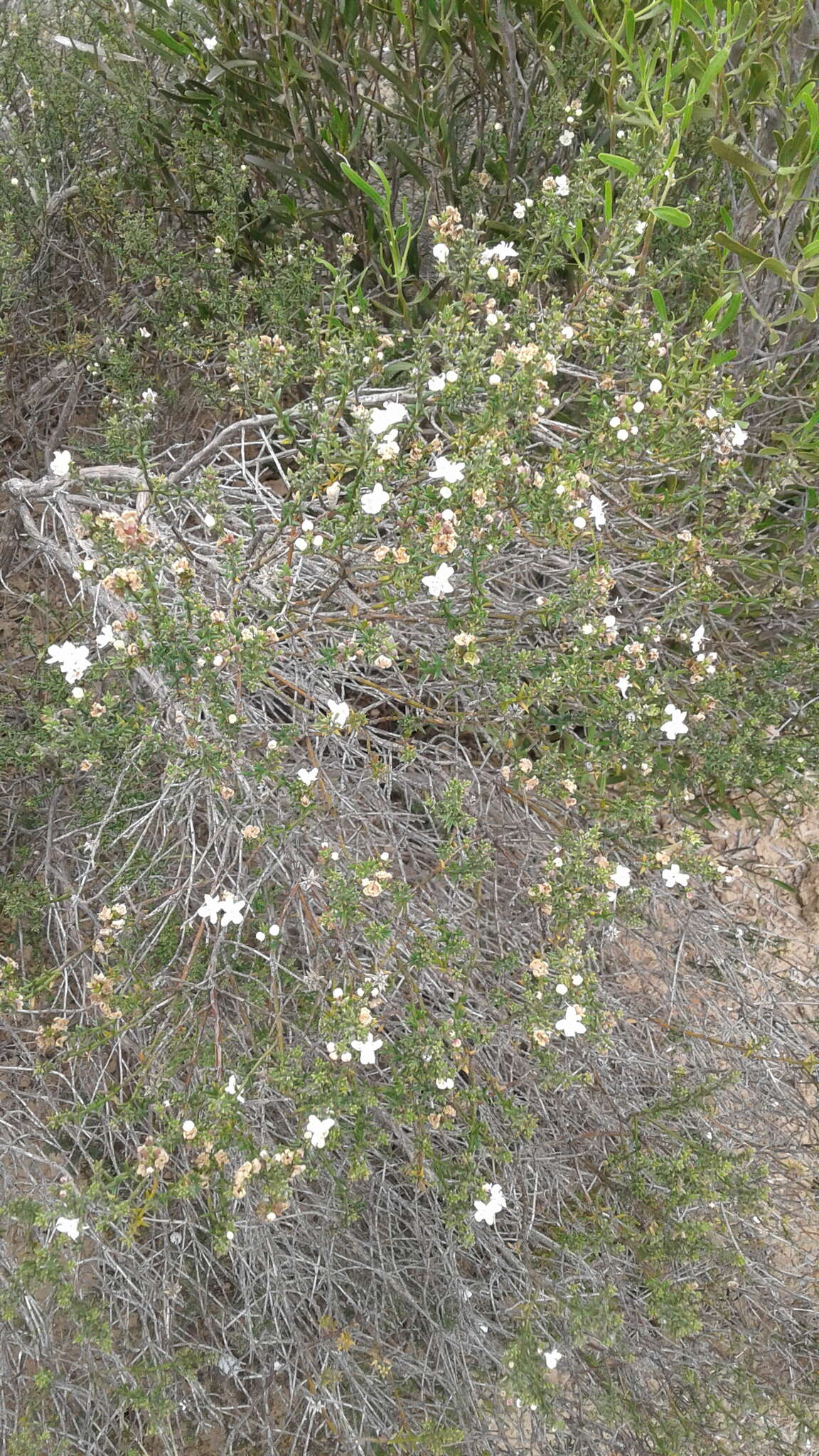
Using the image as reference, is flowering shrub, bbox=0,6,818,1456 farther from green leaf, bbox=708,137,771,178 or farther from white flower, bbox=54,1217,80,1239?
green leaf, bbox=708,137,771,178

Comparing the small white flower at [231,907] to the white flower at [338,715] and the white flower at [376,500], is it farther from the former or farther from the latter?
the white flower at [376,500]

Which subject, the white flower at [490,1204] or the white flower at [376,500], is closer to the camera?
the white flower at [376,500]

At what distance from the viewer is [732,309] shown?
2195 millimetres

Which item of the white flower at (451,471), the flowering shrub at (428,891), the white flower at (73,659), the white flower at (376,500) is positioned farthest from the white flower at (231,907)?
the white flower at (451,471)

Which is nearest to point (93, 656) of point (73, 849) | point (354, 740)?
point (73, 849)

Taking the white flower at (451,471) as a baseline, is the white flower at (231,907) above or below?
below

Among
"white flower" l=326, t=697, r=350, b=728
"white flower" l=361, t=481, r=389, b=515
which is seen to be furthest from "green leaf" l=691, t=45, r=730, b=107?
"white flower" l=326, t=697, r=350, b=728

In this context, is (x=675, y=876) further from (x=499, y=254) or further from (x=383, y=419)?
(x=499, y=254)

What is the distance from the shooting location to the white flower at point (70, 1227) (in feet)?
6.02

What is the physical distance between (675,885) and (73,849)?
1.69m

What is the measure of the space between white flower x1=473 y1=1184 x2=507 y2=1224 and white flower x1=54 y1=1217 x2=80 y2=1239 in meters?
0.80

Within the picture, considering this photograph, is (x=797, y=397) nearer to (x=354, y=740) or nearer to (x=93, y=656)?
(x=354, y=740)

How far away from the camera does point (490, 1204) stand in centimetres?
202

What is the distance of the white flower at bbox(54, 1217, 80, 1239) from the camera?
1.83 m
